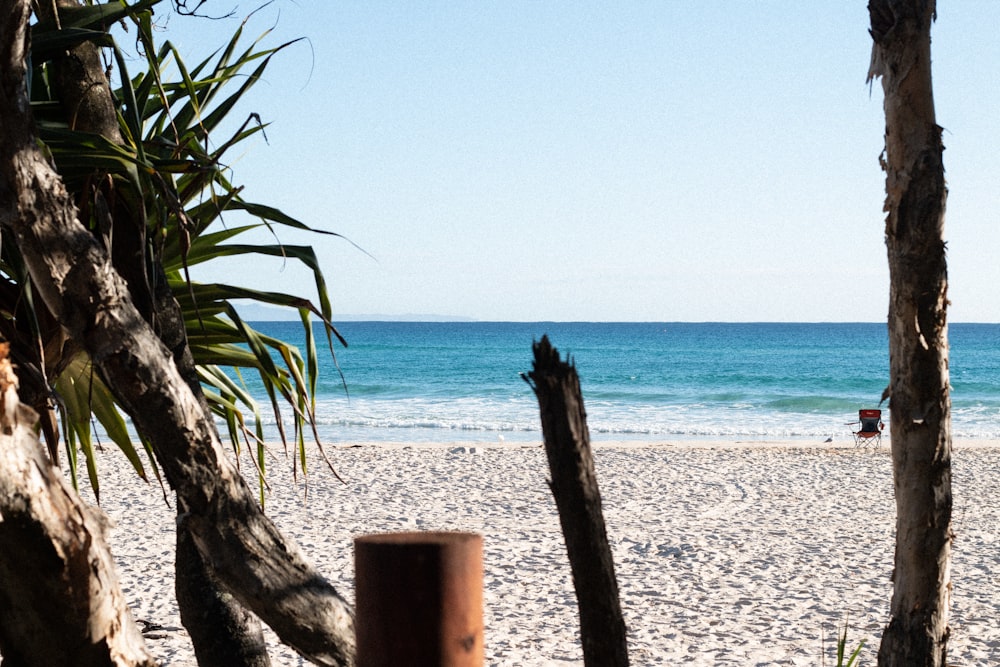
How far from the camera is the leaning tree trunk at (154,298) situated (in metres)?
2.15

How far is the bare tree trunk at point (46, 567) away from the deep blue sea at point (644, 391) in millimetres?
963

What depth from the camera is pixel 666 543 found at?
294 inches

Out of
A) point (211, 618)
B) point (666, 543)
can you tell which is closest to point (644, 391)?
point (666, 543)

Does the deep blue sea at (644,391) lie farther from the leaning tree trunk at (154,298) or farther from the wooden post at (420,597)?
the wooden post at (420,597)

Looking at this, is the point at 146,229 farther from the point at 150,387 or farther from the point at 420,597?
the point at 420,597

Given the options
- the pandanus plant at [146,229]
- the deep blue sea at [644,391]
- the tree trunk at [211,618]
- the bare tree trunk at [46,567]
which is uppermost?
the pandanus plant at [146,229]

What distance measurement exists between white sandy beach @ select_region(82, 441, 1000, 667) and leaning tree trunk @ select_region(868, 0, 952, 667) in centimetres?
217

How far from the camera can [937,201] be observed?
6.67ft

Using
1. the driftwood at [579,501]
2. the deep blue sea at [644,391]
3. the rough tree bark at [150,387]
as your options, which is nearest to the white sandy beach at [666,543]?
the rough tree bark at [150,387]

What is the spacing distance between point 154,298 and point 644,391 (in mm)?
32031

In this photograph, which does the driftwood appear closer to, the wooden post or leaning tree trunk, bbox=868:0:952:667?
the wooden post

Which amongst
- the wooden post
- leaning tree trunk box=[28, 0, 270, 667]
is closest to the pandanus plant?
leaning tree trunk box=[28, 0, 270, 667]

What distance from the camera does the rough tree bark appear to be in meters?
1.81

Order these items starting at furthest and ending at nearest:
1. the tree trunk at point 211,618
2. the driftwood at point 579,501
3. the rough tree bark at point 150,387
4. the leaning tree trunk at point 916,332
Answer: the tree trunk at point 211,618 < the leaning tree trunk at point 916,332 < the rough tree bark at point 150,387 < the driftwood at point 579,501
